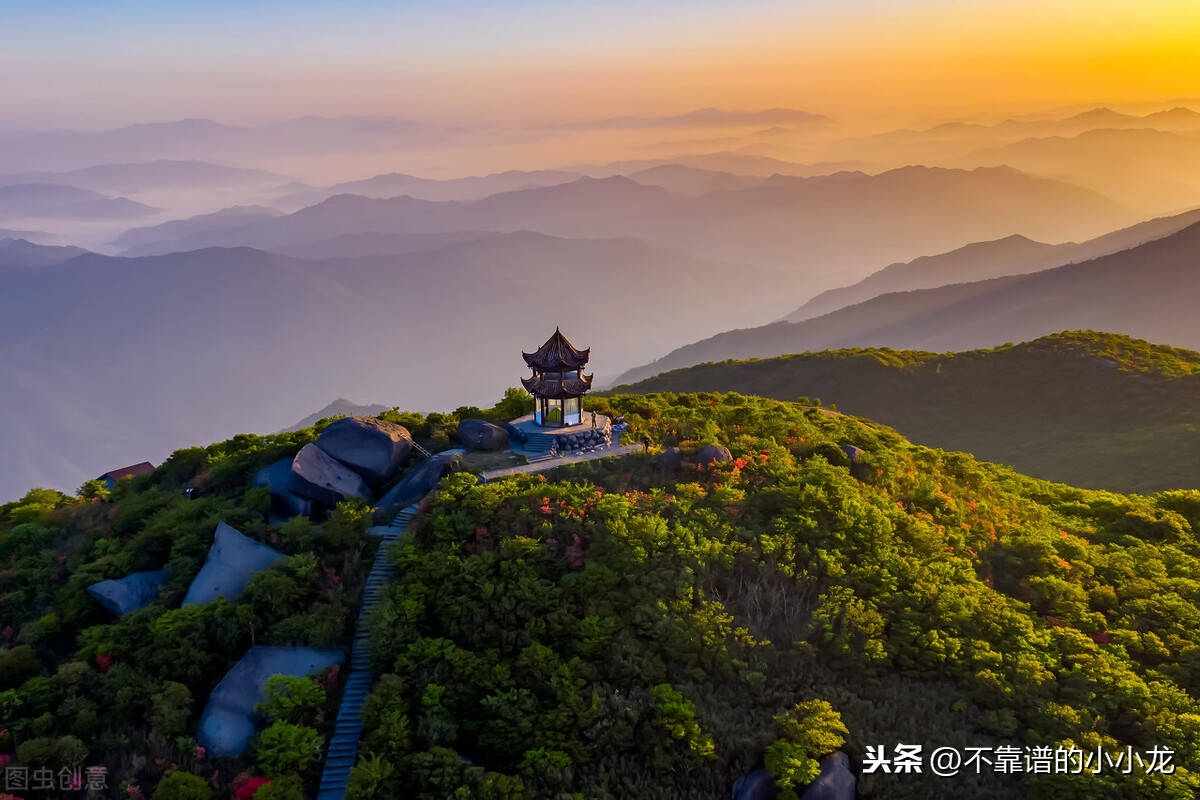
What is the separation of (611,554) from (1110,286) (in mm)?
178566

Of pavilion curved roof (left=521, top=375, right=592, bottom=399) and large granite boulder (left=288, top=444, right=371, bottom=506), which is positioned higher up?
pavilion curved roof (left=521, top=375, right=592, bottom=399)

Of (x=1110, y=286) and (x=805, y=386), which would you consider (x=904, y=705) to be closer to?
(x=805, y=386)

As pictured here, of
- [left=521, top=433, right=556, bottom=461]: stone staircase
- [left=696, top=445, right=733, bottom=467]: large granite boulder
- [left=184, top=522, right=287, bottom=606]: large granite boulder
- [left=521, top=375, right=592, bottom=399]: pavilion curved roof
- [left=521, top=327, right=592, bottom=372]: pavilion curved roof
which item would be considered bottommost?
[left=184, top=522, right=287, bottom=606]: large granite boulder

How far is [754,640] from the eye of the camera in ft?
61.1

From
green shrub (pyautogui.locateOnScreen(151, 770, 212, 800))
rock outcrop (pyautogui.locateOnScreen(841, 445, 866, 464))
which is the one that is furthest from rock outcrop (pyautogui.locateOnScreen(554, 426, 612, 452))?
green shrub (pyautogui.locateOnScreen(151, 770, 212, 800))

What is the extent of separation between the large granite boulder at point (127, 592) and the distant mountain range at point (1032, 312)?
164m

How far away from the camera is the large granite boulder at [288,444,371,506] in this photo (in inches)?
969

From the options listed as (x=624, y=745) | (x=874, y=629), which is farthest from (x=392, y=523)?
(x=874, y=629)

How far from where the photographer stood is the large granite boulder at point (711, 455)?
25.8 m

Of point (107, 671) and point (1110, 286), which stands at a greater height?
point (1110, 286)

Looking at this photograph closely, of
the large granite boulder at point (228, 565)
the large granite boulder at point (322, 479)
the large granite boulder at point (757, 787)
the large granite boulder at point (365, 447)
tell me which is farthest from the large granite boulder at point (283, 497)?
the large granite boulder at point (757, 787)

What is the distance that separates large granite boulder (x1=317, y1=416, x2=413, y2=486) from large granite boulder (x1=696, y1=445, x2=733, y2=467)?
40.6 feet

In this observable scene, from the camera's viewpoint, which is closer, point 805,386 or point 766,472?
point 766,472

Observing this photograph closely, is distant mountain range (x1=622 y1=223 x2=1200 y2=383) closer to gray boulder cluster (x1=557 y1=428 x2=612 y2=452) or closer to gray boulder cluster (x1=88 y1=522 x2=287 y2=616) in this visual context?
gray boulder cluster (x1=557 y1=428 x2=612 y2=452)
